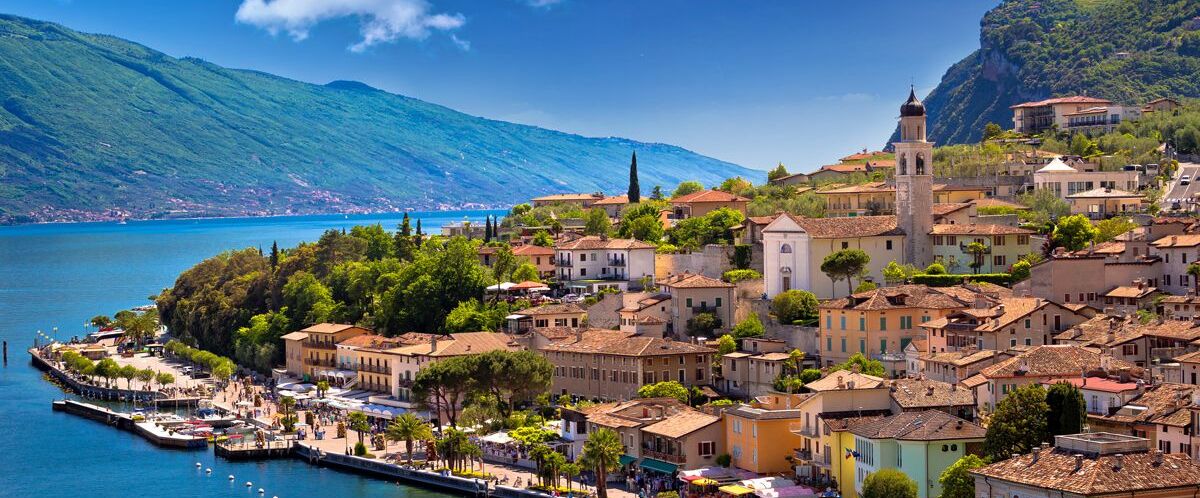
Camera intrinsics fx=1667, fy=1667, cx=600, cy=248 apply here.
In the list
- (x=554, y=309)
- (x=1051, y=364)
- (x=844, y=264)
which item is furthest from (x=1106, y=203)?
(x=1051, y=364)

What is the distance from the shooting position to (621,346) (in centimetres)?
6291

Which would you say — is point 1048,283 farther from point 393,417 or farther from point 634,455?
point 393,417

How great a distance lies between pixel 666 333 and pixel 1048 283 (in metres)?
16.2

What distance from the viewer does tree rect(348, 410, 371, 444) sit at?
213 feet

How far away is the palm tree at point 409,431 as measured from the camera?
2384 inches

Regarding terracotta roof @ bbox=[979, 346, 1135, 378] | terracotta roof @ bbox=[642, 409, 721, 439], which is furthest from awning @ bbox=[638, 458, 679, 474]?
terracotta roof @ bbox=[979, 346, 1135, 378]

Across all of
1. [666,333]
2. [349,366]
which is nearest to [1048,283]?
[666,333]

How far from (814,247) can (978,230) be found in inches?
271

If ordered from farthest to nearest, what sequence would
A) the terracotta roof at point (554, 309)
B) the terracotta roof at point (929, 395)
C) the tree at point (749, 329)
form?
1. the terracotta roof at point (554, 309)
2. the tree at point (749, 329)
3. the terracotta roof at point (929, 395)

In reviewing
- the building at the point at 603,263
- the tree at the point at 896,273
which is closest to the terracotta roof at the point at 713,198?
the building at the point at 603,263

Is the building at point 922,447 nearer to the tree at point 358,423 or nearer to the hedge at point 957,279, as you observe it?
the hedge at point 957,279

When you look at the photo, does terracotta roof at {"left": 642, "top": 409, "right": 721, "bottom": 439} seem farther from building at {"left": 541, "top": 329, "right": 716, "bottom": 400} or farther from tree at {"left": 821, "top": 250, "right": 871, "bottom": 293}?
tree at {"left": 821, "top": 250, "right": 871, "bottom": 293}

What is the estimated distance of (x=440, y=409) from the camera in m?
64.2

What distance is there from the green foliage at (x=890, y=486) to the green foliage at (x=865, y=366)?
12977 millimetres
